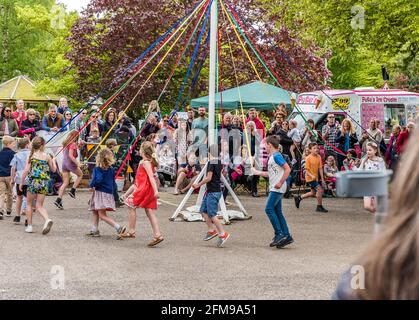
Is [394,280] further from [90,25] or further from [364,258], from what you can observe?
[90,25]

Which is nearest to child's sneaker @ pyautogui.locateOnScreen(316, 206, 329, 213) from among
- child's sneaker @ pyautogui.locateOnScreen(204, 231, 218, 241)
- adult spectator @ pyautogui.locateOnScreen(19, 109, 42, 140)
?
child's sneaker @ pyautogui.locateOnScreen(204, 231, 218, 241)

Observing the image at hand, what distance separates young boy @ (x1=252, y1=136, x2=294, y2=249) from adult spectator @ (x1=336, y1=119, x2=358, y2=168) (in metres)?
8.03

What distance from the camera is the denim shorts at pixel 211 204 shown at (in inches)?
421

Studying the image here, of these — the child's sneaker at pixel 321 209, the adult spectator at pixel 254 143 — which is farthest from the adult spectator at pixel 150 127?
the child's sneaker at pixel 321 209

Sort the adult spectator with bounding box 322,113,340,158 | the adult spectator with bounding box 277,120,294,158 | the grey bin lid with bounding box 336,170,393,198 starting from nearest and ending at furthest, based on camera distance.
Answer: the grey bin lid with bounding box 336,170,393,198 → the adult spectator with bounding box 277,120,294,158 → the adult spectator with bounding box 322,113,340,158

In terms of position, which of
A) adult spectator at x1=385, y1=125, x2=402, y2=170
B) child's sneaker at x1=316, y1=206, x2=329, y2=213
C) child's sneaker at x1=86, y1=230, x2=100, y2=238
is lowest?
child's sneaker at x1=316, y1=206, x2=329, y2=213

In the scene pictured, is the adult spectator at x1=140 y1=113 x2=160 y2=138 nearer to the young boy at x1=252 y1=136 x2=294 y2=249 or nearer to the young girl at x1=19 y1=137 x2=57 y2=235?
the young girl at x1=19 y1=137 x2=57 y2=235

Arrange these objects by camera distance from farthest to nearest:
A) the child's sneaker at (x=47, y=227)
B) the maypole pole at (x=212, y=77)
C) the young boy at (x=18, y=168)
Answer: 1. the young boy at (x=18, y=168)
2. the maypole pole at (x=212, y=77)
3. the child's sneaker at (x=47, y=227)

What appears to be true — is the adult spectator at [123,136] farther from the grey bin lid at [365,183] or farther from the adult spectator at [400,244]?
the adult spectator at [400,244]

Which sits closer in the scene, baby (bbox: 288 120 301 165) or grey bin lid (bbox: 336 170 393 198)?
grey bin lid (bbox: 336 170 393 198)

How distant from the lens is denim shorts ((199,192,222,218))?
421 inches

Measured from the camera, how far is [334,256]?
9547mm

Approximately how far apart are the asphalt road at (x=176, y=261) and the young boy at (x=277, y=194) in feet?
0.58

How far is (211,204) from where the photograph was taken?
1075 cm
